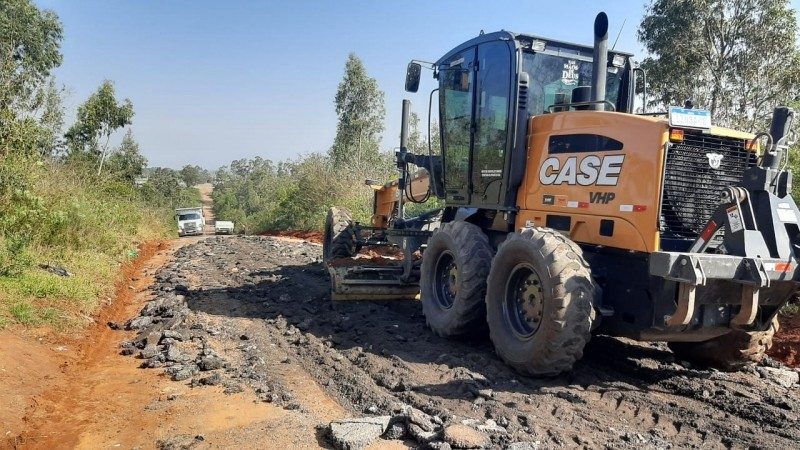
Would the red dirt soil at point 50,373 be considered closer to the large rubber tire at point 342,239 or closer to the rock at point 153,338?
the rock at point 153,338

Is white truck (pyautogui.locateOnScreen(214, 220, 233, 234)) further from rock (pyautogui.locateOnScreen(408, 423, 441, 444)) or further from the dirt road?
rock (pyautogui.locateOnScreen(408, 423, 441, 444))

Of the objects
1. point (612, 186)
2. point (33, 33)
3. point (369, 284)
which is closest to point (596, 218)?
point (612, 186)

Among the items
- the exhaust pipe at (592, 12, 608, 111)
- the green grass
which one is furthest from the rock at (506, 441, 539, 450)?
the green grass

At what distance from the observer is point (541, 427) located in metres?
3.95

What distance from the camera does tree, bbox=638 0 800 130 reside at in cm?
1525

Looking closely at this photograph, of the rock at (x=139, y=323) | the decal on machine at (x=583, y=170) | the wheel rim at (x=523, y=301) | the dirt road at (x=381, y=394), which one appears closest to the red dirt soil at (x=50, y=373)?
the dirt road at (x=381, y=394)

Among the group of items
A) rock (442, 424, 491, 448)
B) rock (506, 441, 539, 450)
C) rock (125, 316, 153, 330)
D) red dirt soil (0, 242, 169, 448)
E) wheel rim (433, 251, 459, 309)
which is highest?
wheel rim (433, 251, 459, 309)

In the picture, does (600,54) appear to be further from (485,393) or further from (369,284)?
(369,284)

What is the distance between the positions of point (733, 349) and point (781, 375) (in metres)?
0.70

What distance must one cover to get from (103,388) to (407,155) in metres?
5.19

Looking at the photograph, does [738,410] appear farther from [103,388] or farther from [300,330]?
[103,388]

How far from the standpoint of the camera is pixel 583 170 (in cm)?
534

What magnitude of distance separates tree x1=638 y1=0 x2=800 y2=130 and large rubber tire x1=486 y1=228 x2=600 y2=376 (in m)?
13.4

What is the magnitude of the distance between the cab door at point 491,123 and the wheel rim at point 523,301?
1166 mm
